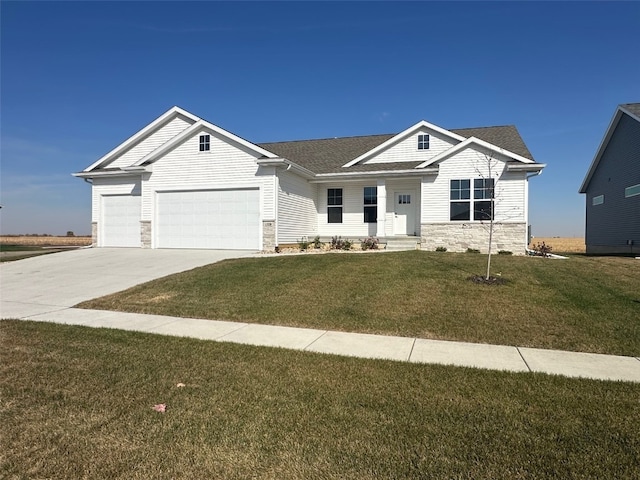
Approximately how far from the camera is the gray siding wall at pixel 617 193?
64.0ft

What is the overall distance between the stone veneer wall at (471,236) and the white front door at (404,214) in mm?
1760

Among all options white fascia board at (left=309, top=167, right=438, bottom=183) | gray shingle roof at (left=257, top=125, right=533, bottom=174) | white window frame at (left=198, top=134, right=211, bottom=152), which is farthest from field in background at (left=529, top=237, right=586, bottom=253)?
white window frame at (left=198, top=134, right=211, bottom=152)

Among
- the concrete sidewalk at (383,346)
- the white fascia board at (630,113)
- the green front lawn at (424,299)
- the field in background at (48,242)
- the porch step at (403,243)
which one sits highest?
the white fascia board at (630,113)

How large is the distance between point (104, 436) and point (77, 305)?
23.0 feet

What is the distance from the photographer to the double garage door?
56.4 feet

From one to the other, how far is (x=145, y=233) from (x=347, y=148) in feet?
38.0

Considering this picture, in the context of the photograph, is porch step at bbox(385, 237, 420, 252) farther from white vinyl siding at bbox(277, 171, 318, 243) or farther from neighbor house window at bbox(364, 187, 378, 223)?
white vinyl siding at bbox(277, 171, 318, 243)

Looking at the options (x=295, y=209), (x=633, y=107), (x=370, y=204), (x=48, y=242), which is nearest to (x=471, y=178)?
(x=370, y=204)

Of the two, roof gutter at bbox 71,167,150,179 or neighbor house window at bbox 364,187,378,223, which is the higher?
roof gutter at bbox 71,167,150,179

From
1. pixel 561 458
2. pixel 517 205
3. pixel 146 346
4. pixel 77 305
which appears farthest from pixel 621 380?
pixel 517 205

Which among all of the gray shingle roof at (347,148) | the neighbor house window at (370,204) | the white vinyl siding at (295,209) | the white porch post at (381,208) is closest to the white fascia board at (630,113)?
the gray shingle roof at (347,148)

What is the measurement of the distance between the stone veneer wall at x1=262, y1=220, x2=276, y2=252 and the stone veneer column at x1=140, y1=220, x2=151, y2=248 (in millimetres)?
5798

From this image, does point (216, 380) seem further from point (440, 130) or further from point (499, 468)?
point (440, 130)

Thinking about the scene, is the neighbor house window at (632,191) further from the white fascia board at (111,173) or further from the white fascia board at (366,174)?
the white fascia board at (111,173)
